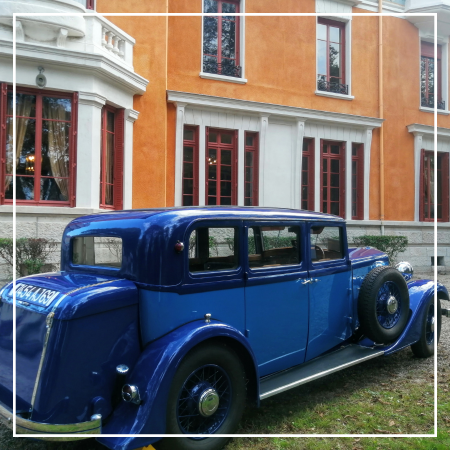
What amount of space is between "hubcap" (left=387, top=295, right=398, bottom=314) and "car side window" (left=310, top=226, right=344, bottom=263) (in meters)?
0.54

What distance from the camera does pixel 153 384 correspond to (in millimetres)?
2012

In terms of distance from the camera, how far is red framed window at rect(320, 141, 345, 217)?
3847mm

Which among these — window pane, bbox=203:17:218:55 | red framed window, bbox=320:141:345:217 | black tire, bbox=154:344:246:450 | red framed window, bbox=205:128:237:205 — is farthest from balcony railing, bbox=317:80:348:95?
black tire, bbox=154:344:246:450

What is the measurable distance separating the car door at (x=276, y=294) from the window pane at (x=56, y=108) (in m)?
4.51

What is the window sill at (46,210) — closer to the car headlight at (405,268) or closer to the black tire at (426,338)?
the car headlight at (405,268)

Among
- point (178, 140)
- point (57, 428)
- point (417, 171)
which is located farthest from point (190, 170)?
point (57, 428)

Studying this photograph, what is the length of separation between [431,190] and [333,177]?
3.24 ft

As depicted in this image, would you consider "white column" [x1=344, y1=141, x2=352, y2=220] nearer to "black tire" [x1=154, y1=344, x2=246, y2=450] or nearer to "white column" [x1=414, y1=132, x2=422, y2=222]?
"white column" [x1=414, y1=132, x2=422, y2=222]

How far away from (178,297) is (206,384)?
1.58 feet

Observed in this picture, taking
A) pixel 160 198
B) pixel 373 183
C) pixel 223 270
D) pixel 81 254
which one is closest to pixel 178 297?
pixel 223 270

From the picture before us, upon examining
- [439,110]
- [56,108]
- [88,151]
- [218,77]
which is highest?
[218,77]

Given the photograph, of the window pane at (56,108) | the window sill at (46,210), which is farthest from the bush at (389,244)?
the window pane at (56,108)

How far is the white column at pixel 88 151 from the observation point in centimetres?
623

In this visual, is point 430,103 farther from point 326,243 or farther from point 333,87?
point 326,243
